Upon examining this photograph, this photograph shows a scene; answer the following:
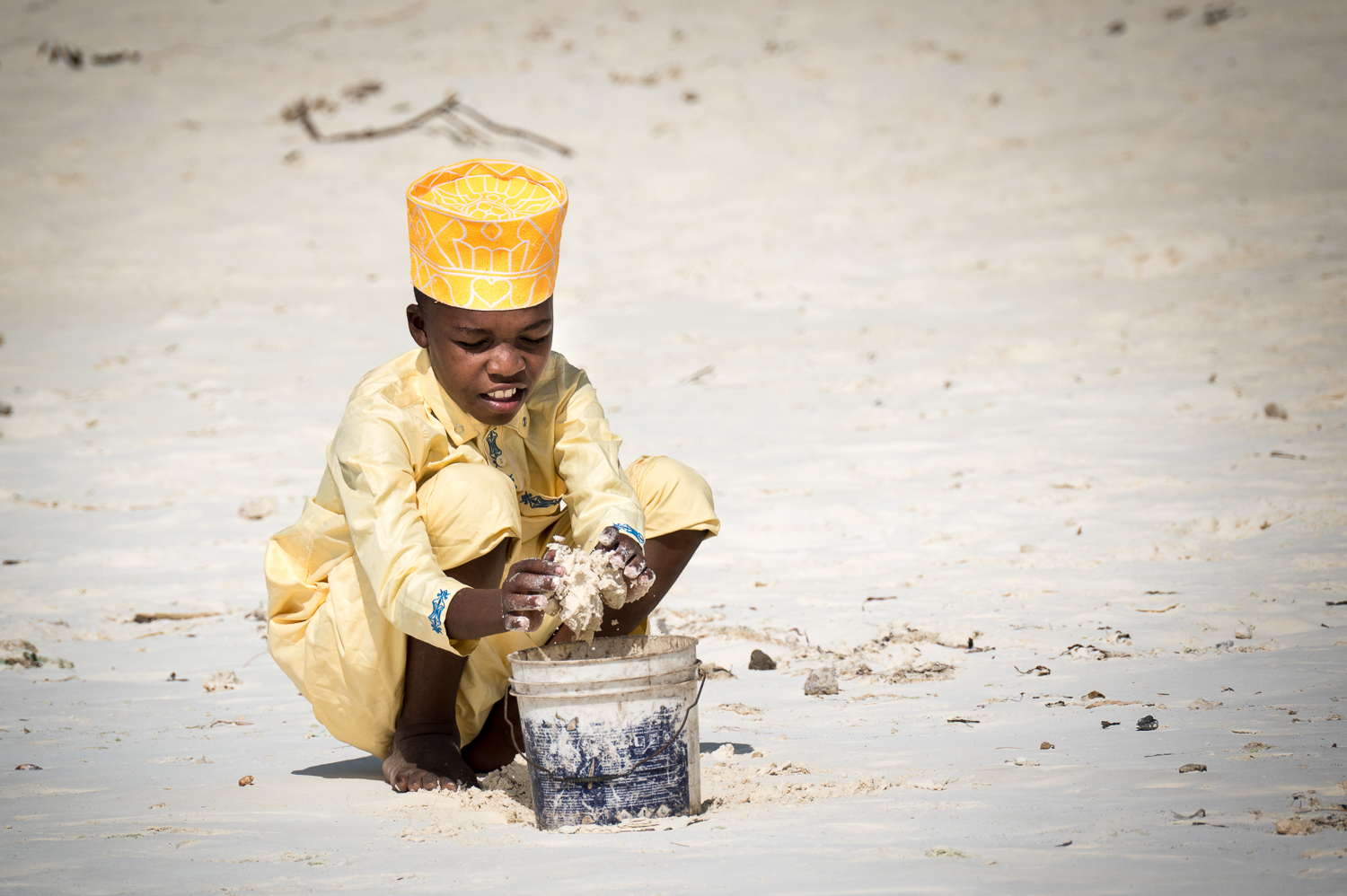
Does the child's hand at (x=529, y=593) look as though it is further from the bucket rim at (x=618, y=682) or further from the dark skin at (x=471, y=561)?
the dark skin at (x=471, y=561)

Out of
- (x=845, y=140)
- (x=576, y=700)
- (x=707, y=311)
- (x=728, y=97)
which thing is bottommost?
(x=576, y=700)

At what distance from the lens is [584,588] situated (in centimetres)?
223

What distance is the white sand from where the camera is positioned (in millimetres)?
2264

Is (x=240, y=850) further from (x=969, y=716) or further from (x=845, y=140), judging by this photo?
(x=845, y=140)

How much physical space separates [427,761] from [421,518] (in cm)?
54

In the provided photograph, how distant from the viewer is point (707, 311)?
8.60 metres

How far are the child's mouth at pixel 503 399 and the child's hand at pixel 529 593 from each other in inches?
19.5

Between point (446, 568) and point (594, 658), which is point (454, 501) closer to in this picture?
point (446, 568)

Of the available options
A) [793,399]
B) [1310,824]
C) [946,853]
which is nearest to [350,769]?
[946,853]

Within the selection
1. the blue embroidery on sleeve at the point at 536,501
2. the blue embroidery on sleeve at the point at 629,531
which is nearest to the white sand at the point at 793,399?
the blue embroidery on sleeve at the point at 629,531

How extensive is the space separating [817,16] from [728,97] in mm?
2418

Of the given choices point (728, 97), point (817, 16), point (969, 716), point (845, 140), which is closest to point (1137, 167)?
point (845, 140)

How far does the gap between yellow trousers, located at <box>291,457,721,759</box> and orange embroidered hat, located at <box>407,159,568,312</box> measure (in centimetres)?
37

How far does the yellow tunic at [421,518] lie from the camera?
7.83ft
